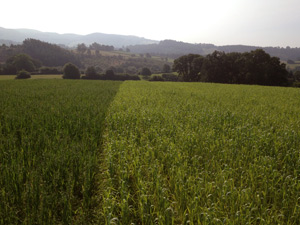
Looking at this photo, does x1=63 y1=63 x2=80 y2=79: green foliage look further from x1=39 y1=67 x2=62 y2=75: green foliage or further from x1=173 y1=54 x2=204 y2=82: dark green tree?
x1=173 y1=54 x2=204 y2=82: dark green tree

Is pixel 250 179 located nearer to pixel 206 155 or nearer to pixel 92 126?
pixel 206 155

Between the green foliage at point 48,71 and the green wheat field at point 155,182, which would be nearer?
the green wheat field at point 155,182

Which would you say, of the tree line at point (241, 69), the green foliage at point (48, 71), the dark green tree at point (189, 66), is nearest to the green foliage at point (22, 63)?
the green foliage at point (48, 71)

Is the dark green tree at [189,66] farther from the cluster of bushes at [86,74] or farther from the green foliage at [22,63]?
the green foliage at [22,63]

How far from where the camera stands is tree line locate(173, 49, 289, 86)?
50688 millimetres

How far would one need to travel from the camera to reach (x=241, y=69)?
55.3 meters

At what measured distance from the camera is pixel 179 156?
538cm

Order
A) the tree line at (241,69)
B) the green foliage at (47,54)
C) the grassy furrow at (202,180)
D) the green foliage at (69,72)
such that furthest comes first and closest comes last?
the green foliage at (47,54), the green foliage at (69,72), the tree line at (241,69), the grassy furrow at (202,180)

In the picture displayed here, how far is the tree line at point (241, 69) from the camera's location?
5069cm

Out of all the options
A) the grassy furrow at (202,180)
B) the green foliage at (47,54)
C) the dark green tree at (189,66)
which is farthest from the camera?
the green foliage at (47,54)

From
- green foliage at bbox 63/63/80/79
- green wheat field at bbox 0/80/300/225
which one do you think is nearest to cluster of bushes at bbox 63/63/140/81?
green foliage at bbox 63/63/80/79

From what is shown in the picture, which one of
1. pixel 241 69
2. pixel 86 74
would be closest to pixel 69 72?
pixel 86 74

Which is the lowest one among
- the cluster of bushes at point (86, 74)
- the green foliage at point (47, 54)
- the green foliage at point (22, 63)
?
the cluster of bushes at point (86, 74)

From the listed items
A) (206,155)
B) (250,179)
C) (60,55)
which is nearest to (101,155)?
(206,155)
